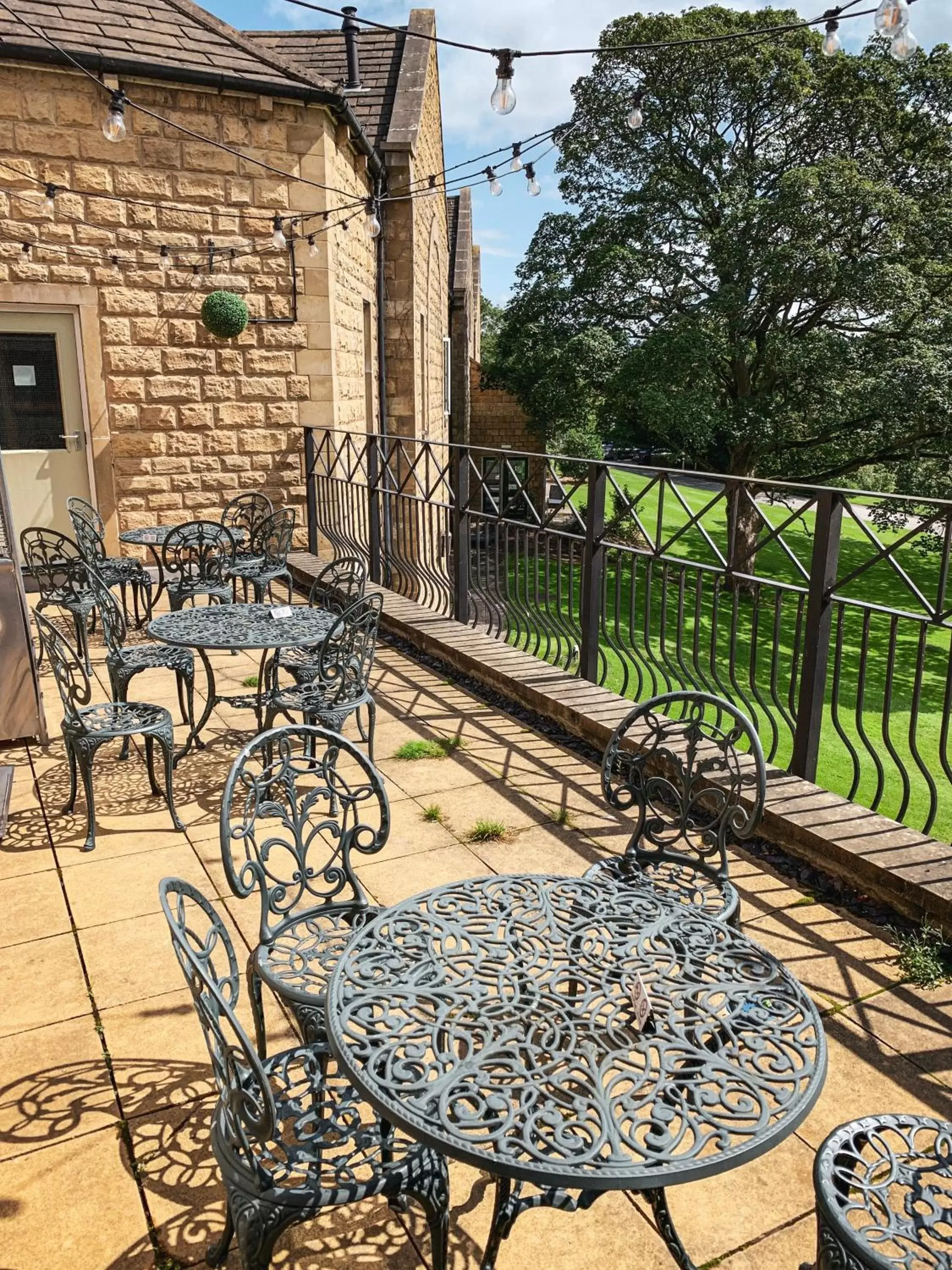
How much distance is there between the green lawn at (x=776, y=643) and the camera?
154 inches

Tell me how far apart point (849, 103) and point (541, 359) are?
20.6ft

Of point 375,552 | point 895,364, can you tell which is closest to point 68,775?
point 375,552

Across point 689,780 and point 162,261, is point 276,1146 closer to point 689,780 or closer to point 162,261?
point 689,780

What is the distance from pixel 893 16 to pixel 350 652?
310 centimetres

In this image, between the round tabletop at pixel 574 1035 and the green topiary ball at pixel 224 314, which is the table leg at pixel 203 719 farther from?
the green topiary ball at pixel 224 314

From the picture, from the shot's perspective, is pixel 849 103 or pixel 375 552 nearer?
pixel 375 552

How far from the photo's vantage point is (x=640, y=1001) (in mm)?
1733

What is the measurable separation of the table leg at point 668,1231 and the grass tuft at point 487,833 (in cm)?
194

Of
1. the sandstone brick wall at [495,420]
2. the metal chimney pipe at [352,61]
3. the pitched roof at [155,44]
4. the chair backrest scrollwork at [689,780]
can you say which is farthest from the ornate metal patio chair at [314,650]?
the sandstone brick wall at [495,420]

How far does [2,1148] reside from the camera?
7.17ft

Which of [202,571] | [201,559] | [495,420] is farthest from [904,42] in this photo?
[495,420]

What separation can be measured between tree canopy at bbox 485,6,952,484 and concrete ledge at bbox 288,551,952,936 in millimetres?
10585

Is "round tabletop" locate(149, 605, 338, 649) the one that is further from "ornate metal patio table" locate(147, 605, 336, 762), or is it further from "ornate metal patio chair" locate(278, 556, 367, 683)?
"ornate metal patio chair" locate(278, 556, 367, 683)

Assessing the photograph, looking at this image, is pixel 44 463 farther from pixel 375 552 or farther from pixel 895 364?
pixel 895 364
